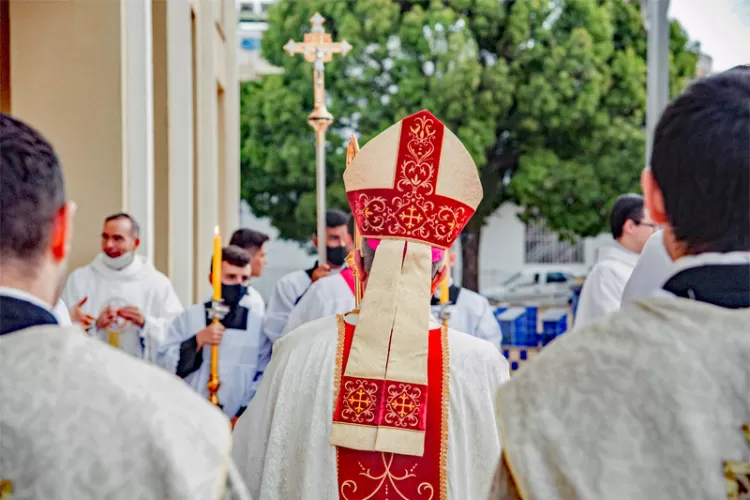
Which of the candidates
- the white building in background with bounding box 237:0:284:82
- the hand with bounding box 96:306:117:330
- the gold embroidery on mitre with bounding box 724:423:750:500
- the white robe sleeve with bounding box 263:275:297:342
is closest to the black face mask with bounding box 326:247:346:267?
the white robe sleeve with bounding box 263:275:297:342

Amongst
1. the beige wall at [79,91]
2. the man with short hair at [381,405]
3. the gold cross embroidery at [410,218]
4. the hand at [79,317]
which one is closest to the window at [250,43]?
the beige wall at [79,91]

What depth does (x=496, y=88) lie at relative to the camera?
24844mm

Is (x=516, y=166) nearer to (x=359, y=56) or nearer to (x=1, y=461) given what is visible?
(x=359, y=56)

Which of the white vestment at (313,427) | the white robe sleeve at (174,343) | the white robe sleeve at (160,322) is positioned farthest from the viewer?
the white robe sleeve at (160,322)

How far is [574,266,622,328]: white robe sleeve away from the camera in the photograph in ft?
20.1

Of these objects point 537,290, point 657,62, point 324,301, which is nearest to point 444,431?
point 324,301

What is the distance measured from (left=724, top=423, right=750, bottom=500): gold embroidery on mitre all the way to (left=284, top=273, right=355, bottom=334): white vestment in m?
4.02

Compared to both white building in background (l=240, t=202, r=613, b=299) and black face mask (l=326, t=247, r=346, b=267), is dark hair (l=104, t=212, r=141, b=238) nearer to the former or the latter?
black face mask (l=326, t=247, r=346, b=267)

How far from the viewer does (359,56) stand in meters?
25.6

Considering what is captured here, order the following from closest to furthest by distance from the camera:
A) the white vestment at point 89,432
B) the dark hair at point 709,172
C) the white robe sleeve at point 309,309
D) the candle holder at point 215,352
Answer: the white vestment at point 89,432, the dark hair at point 709,172, the candle holder at point 215,352, the white robe sleeve at point 309,309

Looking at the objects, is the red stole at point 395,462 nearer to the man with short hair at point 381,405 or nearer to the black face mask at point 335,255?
the man with short hair at point 381,405

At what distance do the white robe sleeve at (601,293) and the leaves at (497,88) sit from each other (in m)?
18.4

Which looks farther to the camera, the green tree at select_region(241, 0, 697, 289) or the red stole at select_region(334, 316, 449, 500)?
the green tree at select_region(241, 0, 697, 289)

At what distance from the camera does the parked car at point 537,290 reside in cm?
3061
